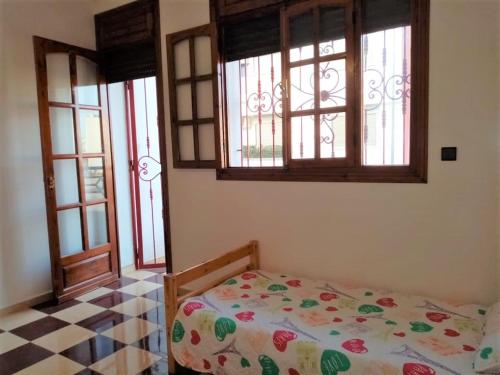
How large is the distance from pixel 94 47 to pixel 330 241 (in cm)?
284

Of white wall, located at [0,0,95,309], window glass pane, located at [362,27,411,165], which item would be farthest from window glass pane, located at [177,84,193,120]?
window glass pane, located at [362,27,411,165]

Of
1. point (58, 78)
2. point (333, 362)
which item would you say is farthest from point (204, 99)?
point (333, 362)

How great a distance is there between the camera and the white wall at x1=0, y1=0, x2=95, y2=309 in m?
2.89

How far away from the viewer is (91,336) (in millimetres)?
2562

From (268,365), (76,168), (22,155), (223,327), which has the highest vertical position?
(22,155)

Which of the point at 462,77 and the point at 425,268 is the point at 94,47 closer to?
the point at 462,77

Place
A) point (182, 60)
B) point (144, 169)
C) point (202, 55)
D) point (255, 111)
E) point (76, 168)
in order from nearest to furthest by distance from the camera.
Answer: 1. point (255, 111)
2. point (202, 55)
3. point (182, 60)
4. point (76, 168)
5. point (144, 169)

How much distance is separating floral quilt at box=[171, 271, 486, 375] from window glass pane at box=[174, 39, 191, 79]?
176 cm

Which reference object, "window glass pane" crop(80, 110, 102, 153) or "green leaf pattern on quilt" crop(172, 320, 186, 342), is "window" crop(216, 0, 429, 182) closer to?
"green leaf pattern on quilt" crop(172, 320, 186, 342)

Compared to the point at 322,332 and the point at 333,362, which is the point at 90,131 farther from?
the point at 333,362

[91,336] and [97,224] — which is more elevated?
[97,224]

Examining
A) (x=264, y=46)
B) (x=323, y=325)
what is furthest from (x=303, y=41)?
(x=323, y=325)

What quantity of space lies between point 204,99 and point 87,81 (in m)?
1.26

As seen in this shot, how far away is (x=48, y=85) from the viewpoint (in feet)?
10.2
